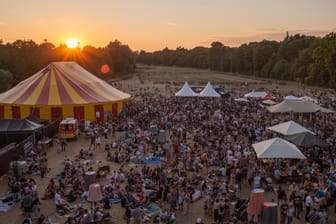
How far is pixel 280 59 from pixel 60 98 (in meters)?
66.4

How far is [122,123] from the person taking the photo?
25.0 meters

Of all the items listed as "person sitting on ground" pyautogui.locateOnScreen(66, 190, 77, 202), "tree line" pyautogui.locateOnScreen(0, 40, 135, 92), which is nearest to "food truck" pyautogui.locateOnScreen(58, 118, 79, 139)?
"person sitting on ground" pyautogui.locateOnScreen(66, 190, 77, 202)

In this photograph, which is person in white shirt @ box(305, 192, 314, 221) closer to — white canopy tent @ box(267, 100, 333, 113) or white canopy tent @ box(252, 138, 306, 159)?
white canopy tent @ box(252, 138, 306, 159)

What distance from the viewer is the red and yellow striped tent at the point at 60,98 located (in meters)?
24.8

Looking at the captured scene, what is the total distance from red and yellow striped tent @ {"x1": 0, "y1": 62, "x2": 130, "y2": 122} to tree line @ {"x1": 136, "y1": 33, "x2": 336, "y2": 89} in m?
36.7

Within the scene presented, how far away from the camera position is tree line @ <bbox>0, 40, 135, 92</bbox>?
4625 cm

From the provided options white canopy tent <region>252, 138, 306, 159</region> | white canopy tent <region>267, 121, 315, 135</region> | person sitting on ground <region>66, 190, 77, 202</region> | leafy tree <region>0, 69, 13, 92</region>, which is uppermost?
leafy tree <region>0, 69, 13, 92</region>

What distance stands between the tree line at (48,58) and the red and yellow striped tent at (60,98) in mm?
13107

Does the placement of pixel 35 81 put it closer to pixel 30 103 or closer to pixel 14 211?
pixel 30 103

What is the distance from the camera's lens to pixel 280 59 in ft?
269

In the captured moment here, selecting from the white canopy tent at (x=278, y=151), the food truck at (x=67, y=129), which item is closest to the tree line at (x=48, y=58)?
the food truck at (x=67, y=129)

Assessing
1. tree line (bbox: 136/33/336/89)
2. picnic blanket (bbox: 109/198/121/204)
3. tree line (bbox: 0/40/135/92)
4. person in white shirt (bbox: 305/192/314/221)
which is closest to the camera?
person in white shirt (bbox: 305/192/314/221)

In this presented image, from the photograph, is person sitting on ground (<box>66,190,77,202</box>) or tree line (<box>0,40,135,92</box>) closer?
person sitting on ground (<box>66,190,77,202</box>)

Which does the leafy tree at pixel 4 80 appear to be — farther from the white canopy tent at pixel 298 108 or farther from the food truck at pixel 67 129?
the white canopy tent at pixel 298 108
